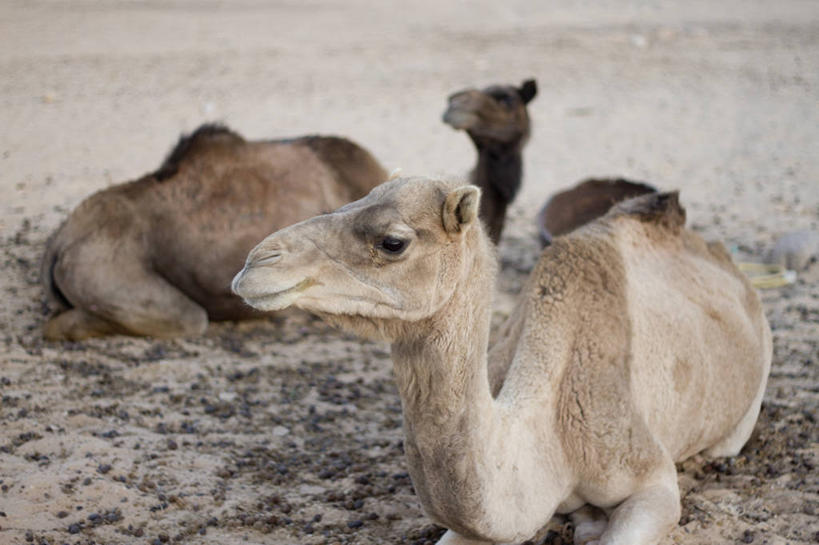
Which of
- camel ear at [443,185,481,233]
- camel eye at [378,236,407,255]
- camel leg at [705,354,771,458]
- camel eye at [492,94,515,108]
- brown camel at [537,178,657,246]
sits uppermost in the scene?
camel eye at [492,94,515,108]

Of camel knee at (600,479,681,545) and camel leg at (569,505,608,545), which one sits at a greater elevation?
camel knee at (600,479,681,545)

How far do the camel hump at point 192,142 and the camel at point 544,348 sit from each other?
3295 mm

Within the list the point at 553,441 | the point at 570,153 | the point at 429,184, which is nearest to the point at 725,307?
the point at 553,441

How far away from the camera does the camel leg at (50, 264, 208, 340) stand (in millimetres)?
5793

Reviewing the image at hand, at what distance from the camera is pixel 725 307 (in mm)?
4352

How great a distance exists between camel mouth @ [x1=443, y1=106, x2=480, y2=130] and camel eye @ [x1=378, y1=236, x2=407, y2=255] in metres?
4.13

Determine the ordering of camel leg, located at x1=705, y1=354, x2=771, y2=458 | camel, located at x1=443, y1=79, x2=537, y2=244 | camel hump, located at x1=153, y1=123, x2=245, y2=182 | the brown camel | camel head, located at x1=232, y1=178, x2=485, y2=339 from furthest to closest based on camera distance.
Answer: the brown camel → camel, located at x1=443, y1=79, x2=537, y2=244 → camel hump, located at x1=153, y1=123, x2=245, y2=182 → camel leg, located at x1=705, y1=354, x2=771, y2=458 → camel head, located at x1=232, y1=178, x2=485, y2=339

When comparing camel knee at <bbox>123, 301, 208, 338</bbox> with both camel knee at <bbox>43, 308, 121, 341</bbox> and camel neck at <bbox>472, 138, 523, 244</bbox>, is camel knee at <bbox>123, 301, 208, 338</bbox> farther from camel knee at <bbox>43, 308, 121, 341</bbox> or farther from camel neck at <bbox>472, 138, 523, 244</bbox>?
camel neck at <bbox>472, 138, 523, 244</bbox>

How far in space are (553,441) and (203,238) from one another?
353 centimetres

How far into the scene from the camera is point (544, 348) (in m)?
3.56

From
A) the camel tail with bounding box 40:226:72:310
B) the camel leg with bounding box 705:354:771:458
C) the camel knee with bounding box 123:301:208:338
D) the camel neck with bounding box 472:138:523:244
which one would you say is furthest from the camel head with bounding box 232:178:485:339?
the camel neck with bounding box 472:138:523:244

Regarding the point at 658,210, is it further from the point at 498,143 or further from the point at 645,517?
the point at 498,143

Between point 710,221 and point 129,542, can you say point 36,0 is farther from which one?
point 129,542

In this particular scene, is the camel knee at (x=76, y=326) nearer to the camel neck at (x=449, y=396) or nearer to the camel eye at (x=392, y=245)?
the camel neck at (x=449, y=396)
